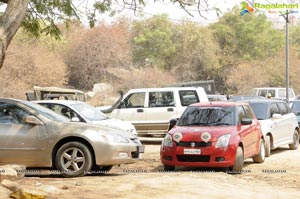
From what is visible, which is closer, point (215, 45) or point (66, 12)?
point (66, 12)

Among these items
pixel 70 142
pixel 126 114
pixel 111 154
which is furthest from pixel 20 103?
pixel 126 114

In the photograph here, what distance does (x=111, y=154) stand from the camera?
34.7ft

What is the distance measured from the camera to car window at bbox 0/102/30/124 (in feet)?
35.2

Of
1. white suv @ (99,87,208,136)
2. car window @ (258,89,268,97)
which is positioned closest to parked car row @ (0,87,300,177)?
white suv @ (99,87,208,136)

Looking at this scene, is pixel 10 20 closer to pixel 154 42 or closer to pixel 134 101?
pixel 134 101

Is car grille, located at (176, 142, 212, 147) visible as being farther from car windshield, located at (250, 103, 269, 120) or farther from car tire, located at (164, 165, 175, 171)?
car windshield, located at (250, 103, 269, 120)

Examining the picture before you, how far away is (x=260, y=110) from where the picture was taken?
53.0 ft

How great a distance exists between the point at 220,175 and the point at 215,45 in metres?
42.2

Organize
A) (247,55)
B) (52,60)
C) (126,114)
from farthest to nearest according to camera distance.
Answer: (247,55) < (52,60) < (126,114)

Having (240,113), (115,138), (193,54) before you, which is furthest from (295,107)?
(193,54)

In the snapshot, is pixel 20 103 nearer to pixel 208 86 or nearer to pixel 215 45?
pixel 208 86

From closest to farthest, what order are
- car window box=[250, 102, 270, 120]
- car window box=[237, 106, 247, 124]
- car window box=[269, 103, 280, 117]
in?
car window box=[237, 106, 247, 124]
car window box=[250, 102, 270, 120]
car window box=[269, 103, 280, 117]

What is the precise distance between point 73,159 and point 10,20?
2.76 m

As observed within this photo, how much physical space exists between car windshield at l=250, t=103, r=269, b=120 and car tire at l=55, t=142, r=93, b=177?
21.9 ft
